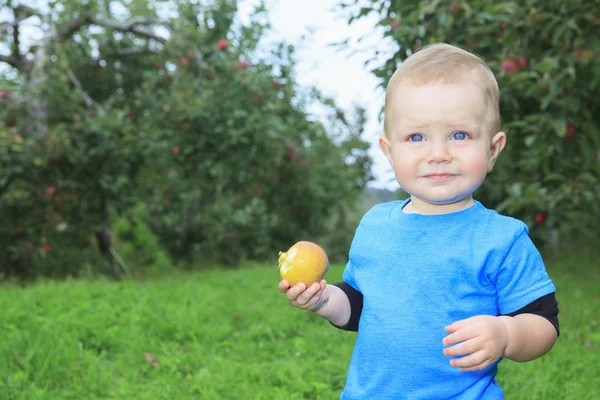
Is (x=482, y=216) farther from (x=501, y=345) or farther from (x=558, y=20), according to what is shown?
(x=558, y=20)

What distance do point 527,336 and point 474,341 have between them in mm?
183

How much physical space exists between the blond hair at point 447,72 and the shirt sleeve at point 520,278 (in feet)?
0.98

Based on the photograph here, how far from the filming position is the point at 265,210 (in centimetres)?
1000

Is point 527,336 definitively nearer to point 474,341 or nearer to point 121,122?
point 474,341

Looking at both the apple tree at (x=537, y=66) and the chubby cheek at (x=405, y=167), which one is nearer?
the chubby cheek at (x=405, y=167)

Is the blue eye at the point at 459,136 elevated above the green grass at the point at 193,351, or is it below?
above

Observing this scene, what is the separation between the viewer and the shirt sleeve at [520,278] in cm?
148

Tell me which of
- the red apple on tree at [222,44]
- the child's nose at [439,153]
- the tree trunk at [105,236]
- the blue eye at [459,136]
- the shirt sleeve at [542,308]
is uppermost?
the red apple on tree at [222,44]

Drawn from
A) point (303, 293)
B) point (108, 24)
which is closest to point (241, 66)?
point (108, 24)

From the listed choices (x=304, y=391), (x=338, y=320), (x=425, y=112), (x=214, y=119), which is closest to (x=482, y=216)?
(x=425, y=112)

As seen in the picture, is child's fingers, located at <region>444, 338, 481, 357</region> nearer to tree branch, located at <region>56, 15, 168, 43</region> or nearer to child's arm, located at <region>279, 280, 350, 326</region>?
child's arm, located at <region>279, 280, 350, 326</region>

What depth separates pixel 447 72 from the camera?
4.97 ft

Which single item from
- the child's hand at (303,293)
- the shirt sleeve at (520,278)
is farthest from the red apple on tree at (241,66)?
the shirt sleeve at (520,278)

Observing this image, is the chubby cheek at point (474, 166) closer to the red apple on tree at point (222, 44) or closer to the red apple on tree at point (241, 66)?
the red apple on tree at point (241, 66)
